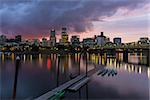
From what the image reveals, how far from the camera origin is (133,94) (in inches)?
661

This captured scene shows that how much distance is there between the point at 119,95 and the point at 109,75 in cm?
931

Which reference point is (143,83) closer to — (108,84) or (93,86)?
(108,84)

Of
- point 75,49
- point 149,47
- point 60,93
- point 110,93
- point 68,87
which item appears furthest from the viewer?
point 75,49

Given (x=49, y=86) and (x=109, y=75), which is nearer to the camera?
(x=49, y=86)

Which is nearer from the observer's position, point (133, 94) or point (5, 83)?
point (133, 94)

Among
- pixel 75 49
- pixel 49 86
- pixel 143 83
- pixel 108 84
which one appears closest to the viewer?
pixel 49 86

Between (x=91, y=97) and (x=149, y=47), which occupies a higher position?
(x=149, y=47)

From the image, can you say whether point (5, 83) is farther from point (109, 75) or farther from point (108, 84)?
point (109, 75)

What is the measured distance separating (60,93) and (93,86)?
6188mm

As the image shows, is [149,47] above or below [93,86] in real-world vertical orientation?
above

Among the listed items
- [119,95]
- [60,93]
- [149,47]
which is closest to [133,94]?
[119,95]

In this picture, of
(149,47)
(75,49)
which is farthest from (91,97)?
(75,49)

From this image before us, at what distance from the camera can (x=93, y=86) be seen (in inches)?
747

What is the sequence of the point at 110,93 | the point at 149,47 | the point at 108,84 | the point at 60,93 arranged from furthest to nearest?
the point at 149,47
the point at 108,84
the point at 110,93
the point at 60,93
